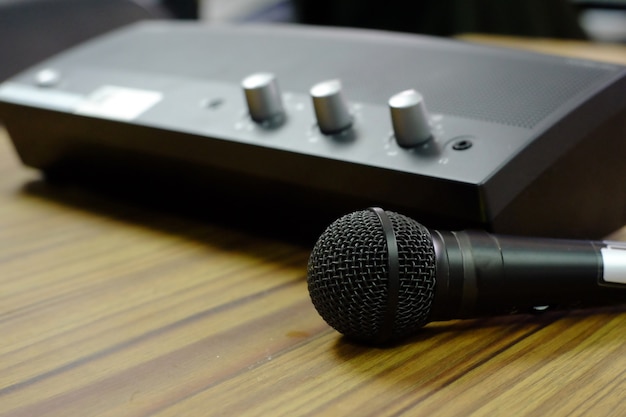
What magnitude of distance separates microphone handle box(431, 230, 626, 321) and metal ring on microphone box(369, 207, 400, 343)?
27 mm

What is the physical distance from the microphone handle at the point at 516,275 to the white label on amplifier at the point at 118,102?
1.11 ft

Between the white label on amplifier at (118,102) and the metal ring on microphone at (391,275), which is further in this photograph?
the white label on amplifier at (118,102)

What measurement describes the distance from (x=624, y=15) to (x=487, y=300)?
1236 millimetres

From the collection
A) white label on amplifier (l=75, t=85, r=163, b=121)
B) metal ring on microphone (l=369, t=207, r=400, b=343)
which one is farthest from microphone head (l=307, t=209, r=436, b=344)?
white label on amplifier (l=75, t=85, r=163, b=121)

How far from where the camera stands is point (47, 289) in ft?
1.92

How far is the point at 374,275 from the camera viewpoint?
419 mm

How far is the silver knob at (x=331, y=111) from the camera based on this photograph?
564mm

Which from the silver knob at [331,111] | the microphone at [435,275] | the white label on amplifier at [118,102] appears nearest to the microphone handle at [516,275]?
the microphone at [435,275]

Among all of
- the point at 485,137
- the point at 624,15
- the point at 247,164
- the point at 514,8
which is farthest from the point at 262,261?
the point at 624,15

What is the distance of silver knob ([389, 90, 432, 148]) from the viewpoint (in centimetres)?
51

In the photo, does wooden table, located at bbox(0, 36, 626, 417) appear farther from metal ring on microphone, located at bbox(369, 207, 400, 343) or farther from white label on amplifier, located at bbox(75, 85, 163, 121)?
white label on amplifier, located at bbox(75, 85, 163, 121)

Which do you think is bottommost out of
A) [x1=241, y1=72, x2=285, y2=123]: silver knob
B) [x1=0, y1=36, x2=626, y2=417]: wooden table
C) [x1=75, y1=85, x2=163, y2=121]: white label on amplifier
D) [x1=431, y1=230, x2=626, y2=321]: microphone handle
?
[x1=0, y1=36, x2=626, y2=417]: wooden table

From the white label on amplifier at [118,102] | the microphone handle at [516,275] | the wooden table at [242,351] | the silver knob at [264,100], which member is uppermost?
the silver knob at [264,100]

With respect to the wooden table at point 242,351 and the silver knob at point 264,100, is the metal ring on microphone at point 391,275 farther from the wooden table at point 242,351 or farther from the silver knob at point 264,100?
the silver knob at point 264,100
